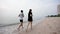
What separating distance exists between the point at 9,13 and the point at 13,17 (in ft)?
2.09

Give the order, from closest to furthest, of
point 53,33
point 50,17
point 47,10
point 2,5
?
point 53,33
point 2,5
point 47,10
point 50,17

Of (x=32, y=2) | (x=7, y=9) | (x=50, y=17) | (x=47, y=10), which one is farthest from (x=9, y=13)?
(x=50, y=17)

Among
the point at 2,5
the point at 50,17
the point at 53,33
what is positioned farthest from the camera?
the point at 50,17

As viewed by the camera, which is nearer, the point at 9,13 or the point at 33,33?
the point at 33,33

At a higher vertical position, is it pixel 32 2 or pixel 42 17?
pixel 32 2

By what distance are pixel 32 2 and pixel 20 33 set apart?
311 inches

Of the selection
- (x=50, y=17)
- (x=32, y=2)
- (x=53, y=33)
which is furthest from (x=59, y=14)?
(x=53, y=33)

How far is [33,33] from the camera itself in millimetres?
11328

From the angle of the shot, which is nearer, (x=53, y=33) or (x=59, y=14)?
(x=53, y=33)

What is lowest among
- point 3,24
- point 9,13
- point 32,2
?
point 3,24

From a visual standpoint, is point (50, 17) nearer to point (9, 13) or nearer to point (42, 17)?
point (42, 17)

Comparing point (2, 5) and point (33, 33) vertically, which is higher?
point (2, 5)

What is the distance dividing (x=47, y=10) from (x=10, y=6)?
14.1 ft

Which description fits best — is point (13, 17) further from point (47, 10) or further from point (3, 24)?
point (47, 10)
